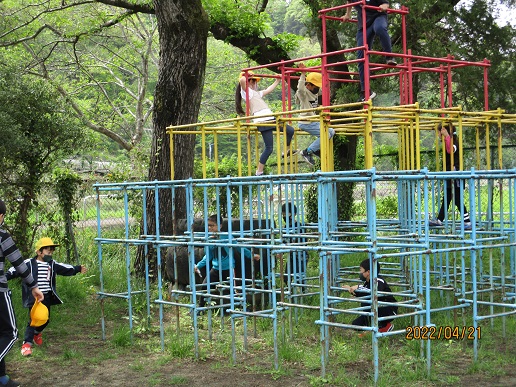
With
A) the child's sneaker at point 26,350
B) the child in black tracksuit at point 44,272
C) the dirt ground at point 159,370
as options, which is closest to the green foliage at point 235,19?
the child in black tracksuit at point 44,272

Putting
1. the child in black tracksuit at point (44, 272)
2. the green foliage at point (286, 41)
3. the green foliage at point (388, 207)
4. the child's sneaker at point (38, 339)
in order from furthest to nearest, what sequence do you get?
the green foliage at point (388, 207) < the green foliage at point (286, 41) < the child's sneaker at point (38, 339) < the child in black tracksuit at point (44, 272)

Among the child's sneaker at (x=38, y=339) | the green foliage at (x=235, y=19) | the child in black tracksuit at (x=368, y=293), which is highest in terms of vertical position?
the green foliage at (x=235, y=19)

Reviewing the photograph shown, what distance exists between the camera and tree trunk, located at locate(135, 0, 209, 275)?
39.1 ft

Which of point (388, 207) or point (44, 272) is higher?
point (388, 207)

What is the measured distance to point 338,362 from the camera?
717cm

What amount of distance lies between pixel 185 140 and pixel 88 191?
7.30 ft

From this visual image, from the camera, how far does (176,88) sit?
1202 cm

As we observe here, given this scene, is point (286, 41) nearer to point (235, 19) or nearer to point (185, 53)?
point (235, 19)

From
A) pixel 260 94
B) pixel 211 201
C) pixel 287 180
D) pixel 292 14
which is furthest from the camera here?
pixel 292 14

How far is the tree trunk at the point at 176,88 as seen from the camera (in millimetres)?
11922

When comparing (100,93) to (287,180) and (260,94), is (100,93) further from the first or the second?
(287,180)

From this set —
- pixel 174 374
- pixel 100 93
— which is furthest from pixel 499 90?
pixel 100 93

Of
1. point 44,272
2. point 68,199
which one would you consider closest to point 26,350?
point 44,272

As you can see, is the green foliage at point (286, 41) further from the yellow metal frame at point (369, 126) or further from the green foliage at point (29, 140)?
the yellow metal frame at point (369, 126)
